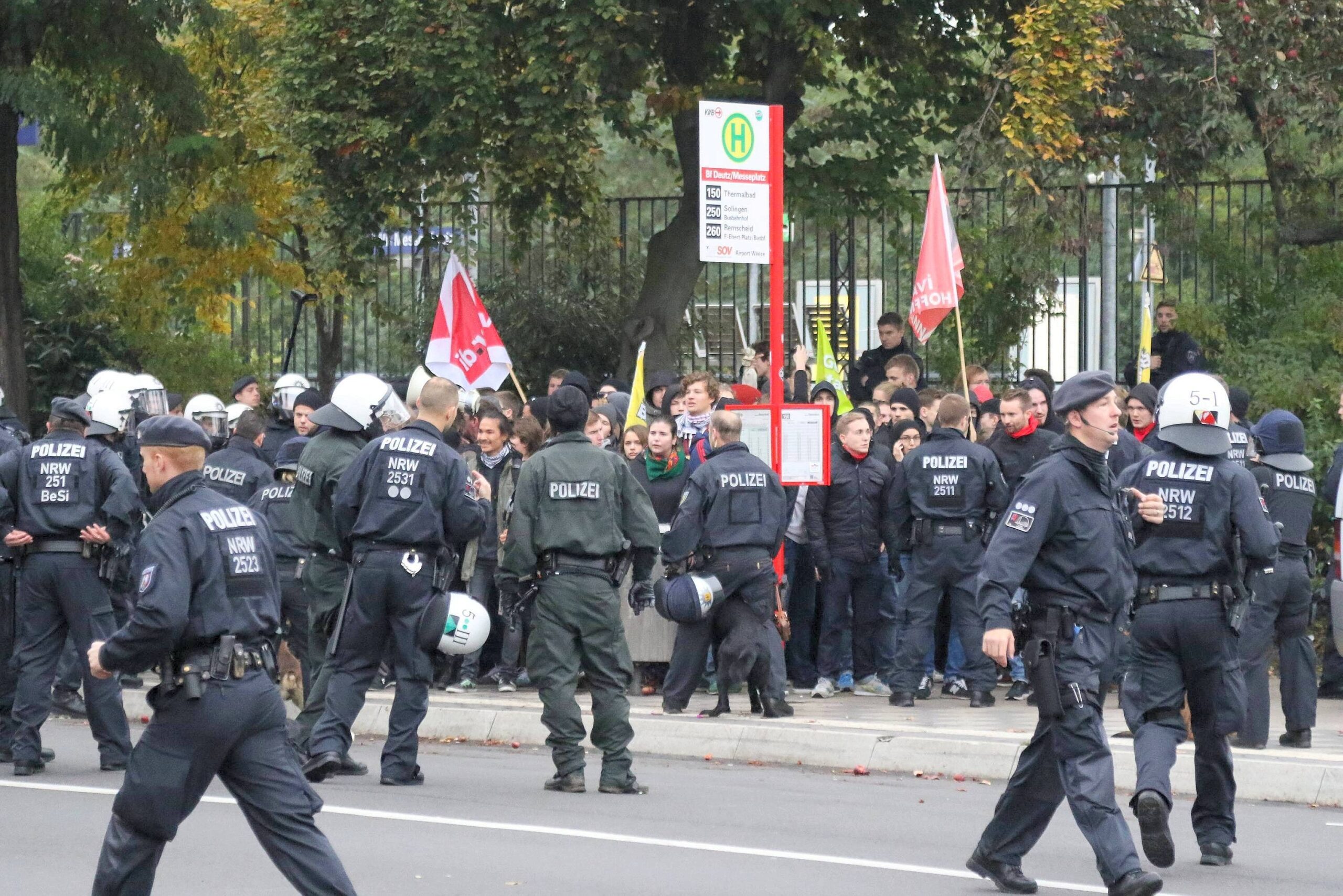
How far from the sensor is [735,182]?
1226cm

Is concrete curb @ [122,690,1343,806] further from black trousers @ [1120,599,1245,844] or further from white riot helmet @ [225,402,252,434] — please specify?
white riot helmet @ [225,402,252,434]

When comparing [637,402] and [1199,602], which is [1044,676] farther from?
[637,402]

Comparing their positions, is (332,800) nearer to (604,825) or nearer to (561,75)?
(604,825)

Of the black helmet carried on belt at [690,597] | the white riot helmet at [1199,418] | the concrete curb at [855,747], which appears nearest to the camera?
the white riot helmet at [1199,418]

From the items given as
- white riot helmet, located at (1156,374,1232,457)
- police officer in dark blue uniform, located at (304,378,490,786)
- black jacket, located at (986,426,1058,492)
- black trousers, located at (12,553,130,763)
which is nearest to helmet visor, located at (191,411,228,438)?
black trousers, located at (12,553,130,763)

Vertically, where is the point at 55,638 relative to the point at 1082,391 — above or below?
below

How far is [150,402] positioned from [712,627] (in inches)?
173

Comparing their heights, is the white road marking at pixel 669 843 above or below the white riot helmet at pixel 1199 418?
below

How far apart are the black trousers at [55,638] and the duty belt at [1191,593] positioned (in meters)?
5.40

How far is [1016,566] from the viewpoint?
7070 mm

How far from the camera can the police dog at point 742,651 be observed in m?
11.5

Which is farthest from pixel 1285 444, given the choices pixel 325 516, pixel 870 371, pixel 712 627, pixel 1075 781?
pixel 870 371

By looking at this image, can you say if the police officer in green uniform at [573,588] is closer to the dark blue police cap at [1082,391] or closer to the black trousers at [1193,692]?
the black trousers at [1193,692]

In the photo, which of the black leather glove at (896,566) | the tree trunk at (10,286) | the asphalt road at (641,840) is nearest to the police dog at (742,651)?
the asphalt road at (641,840)
